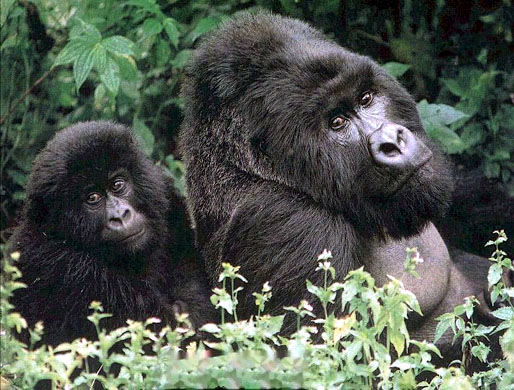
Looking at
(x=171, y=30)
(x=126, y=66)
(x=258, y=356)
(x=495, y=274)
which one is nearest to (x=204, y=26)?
(x=171, y=30)

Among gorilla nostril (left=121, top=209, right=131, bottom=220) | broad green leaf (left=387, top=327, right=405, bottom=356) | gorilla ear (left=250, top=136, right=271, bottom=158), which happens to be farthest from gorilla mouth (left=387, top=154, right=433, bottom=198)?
gorilla nostril (left=121, top=209, right=131, bottom=220)

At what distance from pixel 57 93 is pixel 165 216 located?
2.08 metres

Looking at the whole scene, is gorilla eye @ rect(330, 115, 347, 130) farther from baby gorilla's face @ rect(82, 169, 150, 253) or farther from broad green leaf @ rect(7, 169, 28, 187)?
broad green leaf @ rect(7, 169, 28, 187)

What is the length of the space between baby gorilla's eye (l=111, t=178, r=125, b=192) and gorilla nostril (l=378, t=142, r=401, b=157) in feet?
3.38

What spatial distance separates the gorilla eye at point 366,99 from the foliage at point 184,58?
43.3 inches

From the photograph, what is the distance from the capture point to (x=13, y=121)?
5.59m

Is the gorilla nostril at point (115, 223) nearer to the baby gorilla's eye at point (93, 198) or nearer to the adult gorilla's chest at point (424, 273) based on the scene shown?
the baby gorilla's eye at point (93, 198)

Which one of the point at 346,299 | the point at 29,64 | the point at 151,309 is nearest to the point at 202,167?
the point at 151,309

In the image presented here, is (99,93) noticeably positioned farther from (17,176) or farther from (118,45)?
(17,176)

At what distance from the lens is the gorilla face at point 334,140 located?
3188 millimetres

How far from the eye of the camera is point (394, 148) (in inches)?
124

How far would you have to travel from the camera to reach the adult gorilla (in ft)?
10.4

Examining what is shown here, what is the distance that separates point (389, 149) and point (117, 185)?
3.51ft

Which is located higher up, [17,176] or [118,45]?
[118,45]
